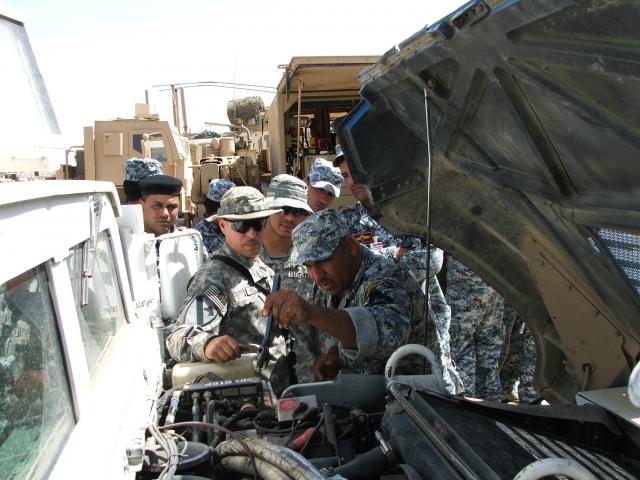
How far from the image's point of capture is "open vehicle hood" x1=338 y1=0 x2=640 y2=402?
163 centimetres

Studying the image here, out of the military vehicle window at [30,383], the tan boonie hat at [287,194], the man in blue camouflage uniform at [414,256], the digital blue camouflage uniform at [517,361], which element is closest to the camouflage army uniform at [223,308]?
the tan boonie hat at [287,194]

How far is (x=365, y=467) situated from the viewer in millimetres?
1950

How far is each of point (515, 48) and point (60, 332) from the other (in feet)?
4.89

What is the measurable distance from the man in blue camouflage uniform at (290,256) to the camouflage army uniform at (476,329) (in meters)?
1.64

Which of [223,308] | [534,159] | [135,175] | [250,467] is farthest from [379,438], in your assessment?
[135,175]

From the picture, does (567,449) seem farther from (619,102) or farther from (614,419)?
(619,102)

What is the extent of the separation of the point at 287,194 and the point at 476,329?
82.6 inches

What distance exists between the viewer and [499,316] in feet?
18.1

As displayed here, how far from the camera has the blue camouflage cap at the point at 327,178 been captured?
5.68 metres

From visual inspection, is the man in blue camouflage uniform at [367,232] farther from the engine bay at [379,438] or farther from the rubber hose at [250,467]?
the rubber hose at [250,467]

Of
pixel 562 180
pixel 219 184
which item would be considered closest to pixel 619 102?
pixel 562 180

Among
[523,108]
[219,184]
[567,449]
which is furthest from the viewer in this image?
[219,184]

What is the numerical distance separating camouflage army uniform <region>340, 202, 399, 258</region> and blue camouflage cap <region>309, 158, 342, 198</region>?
1.17 feet

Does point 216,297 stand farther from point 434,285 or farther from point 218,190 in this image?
point 218,190
